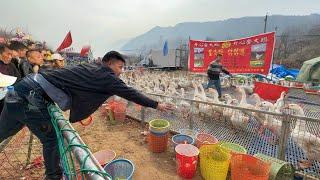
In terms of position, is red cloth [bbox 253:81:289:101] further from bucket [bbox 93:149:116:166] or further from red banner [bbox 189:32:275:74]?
bucket [bbox 93:149:116:166]

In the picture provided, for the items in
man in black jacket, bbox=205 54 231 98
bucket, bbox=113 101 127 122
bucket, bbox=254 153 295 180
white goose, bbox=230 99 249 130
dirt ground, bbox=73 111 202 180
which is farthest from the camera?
man in black jacket, bbox=205 54 231 98

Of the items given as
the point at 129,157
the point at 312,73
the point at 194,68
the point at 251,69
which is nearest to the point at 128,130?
the point at 129,157

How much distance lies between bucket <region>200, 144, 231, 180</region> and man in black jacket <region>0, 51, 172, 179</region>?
73.1 inches

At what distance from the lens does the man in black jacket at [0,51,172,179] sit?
8.83 feet

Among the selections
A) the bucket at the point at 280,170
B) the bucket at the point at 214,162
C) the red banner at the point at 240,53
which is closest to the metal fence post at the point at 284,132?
the bucket at the point at 280,170

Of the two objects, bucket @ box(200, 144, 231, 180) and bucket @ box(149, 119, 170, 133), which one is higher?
bucket @ box(149, 119, 170, 133)

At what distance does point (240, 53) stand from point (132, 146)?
819 cm

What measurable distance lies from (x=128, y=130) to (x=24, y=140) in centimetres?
237

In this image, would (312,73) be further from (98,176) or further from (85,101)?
(98,176)

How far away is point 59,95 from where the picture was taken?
268 cm

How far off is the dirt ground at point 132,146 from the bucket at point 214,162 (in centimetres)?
35

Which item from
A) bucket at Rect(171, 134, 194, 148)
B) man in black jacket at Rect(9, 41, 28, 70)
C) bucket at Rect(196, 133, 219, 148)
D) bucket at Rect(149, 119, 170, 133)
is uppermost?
man in black jacket at Rect(9, 41, 28, 70)

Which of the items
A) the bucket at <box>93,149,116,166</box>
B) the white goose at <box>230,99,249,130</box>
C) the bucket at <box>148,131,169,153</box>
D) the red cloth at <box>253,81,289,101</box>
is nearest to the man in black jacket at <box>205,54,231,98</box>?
the red cloth at <box>253,81,289,101</box>

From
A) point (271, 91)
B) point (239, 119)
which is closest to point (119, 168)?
point (239, 119)
